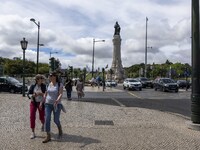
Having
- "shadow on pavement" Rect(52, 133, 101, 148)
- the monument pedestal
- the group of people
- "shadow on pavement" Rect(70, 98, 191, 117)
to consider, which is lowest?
"shadow on pavement" Rect(52, 133, 101, 148)

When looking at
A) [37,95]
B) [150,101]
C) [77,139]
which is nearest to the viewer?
[77,139]

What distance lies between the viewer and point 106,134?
10.5m

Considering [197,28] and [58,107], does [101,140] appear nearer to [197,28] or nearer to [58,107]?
[58,107]

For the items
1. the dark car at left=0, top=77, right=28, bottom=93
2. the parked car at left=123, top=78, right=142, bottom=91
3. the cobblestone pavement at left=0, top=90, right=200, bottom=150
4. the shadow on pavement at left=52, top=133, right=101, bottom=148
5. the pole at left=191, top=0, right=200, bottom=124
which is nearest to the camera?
the cobblestone pavement at left=0, top=90, right=200, bottom=150

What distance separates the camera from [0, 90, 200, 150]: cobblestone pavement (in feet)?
29.4

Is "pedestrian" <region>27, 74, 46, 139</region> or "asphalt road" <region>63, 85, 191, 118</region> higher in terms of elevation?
"pedestrian" <region>27, 74, 46, 139</region>

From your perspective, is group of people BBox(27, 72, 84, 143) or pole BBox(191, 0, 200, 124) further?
pole BBox(191, 0, 200, 124)

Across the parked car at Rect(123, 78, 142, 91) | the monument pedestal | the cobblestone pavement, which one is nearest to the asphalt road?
the cobblestone pavement

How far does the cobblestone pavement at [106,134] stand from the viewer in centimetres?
896

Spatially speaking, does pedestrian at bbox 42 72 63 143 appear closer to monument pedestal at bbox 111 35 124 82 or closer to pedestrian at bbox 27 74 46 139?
pedestrian at bbox 27 74 46 139

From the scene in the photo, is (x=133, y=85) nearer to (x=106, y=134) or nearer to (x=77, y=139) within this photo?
(x=106, y=134)

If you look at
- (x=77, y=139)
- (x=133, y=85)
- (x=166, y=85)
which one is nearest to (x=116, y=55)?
(x=133, y=85)

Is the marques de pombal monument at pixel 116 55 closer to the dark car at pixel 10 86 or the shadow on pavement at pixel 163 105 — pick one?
the dark car at pixel 10 86

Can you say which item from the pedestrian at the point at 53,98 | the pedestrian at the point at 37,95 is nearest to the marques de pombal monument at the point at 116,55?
the pedestrian at the point at 37,95
